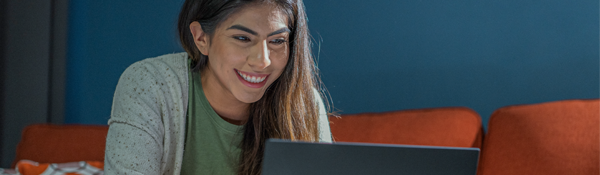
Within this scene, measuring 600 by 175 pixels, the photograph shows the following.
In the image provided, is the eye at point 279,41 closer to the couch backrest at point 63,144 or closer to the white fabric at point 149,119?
the white fabric at point 149,119

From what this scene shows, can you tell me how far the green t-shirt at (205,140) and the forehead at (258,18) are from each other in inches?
8.2

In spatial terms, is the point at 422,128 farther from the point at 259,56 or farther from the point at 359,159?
the point at 359,159

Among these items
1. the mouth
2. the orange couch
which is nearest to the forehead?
the mouth

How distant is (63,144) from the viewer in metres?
1.70

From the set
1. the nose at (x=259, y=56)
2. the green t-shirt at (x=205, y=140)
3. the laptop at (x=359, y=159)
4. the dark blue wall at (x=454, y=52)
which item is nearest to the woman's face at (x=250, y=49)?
the nose at (x=259, y=56)

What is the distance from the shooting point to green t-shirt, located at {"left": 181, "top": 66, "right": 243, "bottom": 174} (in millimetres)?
1218

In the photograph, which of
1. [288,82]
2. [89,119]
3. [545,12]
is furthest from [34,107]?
[545,12]

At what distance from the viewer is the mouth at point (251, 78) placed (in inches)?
43.8

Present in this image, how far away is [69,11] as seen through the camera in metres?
2.25

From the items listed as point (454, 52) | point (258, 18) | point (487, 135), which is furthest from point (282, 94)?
point (454, 52)

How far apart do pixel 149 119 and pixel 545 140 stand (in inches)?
41.6

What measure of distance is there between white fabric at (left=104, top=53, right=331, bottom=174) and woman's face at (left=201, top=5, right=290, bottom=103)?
11 centimetres

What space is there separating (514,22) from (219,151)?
112cm

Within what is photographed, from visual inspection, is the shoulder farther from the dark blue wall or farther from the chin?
the dark blue wall
